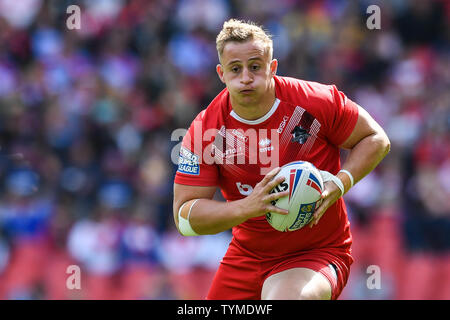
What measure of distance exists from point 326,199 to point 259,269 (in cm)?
86

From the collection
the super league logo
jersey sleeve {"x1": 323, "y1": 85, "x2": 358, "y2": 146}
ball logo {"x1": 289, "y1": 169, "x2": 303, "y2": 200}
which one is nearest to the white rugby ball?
ball logo {"x1": 289, "y1": 169, "x2": 303, "y2": 200}

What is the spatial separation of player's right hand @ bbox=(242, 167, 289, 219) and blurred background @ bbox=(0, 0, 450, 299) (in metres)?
5.04

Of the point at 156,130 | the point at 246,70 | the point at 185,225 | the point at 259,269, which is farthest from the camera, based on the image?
the point at 156,130

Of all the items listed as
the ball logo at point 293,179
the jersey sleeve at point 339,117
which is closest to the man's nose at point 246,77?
the jersey sleeve at point 339,117

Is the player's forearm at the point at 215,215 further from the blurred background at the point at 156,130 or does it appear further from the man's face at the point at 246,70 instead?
the blurred background at the point at 156,130

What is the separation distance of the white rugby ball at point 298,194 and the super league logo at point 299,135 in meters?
0.38

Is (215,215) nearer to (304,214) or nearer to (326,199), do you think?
(304,214)

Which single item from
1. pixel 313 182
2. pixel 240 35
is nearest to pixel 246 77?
pixel 240 35

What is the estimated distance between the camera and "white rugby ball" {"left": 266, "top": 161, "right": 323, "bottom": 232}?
4.93 meters

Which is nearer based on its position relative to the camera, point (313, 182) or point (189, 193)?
point (313, 182)

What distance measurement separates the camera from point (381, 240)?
9.77 meters

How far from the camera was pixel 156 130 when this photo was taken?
12.0 m
